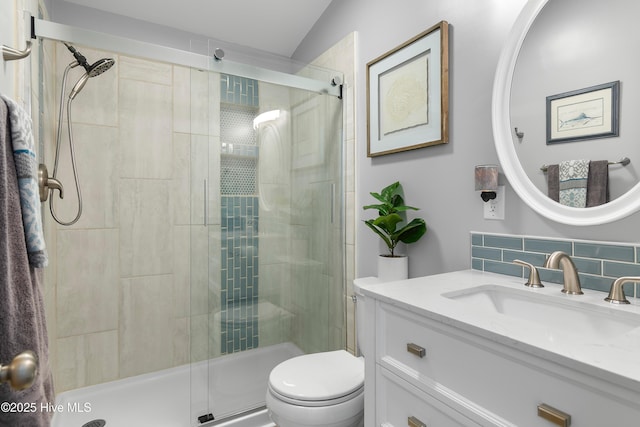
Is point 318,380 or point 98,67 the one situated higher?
point 98,67

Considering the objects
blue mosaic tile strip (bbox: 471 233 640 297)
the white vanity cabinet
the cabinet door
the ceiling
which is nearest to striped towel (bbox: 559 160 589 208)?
blue mosaic tile strip (bbox: 471 233 640 297)

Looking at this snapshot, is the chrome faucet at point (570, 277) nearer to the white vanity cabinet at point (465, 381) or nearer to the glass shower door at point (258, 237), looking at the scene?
the white vanity cabinet at point (465, 381)

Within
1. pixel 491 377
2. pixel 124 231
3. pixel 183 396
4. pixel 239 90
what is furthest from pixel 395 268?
pixel 124 231

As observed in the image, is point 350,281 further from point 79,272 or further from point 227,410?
point 79,272

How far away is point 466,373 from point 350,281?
1.37 meters

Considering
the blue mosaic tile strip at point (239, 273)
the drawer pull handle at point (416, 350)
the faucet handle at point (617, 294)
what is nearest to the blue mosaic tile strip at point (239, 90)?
the blue mosaic tile strip at point (239, 273)

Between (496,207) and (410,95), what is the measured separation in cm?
72

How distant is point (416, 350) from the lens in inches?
36.5

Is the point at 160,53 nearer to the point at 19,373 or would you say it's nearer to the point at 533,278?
the point at 19,373

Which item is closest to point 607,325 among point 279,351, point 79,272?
point 279,351

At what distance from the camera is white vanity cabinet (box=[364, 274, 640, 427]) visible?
60 cm

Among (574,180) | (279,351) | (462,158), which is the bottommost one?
(279,351)

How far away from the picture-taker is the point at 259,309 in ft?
6.31

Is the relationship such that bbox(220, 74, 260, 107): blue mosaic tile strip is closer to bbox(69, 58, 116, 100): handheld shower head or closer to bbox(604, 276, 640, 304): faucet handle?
bbox(69, 58, 116, 100): handheld shower head
